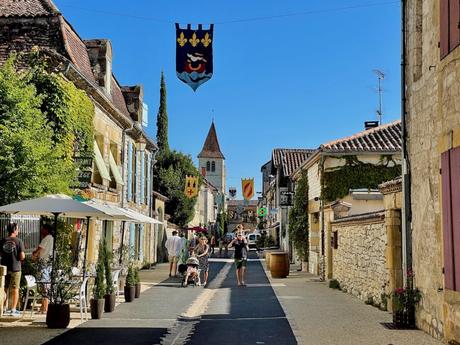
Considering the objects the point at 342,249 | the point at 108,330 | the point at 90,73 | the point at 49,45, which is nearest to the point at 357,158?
the point at 342,249

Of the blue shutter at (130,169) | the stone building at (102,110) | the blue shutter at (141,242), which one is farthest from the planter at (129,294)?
the blue shutter at (141,242)

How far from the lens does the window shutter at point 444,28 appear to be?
8.09 m

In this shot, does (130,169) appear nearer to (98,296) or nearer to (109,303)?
(109,303)

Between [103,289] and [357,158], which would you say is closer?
[103,289]

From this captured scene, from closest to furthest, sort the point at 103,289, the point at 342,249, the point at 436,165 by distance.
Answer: the point at 436,165 < the point at 103,289 < the point at 342,249

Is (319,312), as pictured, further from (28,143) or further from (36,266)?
(28,143)

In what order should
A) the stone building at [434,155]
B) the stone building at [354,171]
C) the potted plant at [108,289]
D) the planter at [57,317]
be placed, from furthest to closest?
the stone building at [354,171]
the potted plant at [108,289]
the planter at [57,317]
the stone building at [434,155]

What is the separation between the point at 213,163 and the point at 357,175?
8606cm

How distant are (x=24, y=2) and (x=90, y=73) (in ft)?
9.32

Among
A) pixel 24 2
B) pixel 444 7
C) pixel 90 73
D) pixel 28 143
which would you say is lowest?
pixel 28 143

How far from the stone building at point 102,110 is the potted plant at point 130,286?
2.89 ft

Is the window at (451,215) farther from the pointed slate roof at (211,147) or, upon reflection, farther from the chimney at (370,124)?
the pointed slate roof at (211,147)

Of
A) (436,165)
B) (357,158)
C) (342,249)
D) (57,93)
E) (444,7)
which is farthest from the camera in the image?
(357,158)

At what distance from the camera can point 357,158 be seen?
21422 mm
